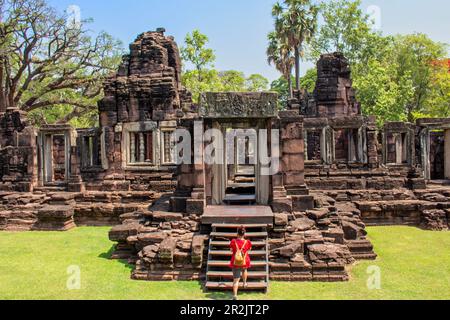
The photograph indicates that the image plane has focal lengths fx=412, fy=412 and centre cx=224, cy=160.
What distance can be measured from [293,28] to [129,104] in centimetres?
1817

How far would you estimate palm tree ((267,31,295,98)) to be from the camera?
3176cm

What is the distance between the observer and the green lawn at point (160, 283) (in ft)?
22.9

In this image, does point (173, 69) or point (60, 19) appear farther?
point (60, 19)

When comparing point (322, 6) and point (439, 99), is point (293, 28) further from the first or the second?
point (439, 99)

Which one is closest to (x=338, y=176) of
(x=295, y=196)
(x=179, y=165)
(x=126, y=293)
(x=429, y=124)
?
(x=429, y=124)

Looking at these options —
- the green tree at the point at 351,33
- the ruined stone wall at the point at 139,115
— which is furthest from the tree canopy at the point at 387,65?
the ruined stone wall at the point at 139,115

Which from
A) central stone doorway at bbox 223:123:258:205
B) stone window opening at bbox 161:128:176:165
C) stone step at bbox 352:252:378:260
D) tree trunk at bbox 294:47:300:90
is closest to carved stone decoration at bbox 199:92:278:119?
central stone doorway at bbox 223:123:258:205

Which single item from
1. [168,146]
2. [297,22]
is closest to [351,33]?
[297,22]

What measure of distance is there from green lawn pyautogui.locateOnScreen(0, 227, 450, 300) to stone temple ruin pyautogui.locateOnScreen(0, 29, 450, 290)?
1.17ft

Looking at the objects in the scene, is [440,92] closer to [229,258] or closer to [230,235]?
[230,235]

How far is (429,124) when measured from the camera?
1465cm

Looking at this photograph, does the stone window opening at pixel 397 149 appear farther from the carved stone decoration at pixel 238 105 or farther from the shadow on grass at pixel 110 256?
the shadow on grass at pixel 110 256

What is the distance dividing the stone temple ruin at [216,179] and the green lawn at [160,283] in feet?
1.17

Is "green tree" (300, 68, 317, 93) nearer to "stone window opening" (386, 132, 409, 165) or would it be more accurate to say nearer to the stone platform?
"stone window opening" (386, 132, 409, 165)
